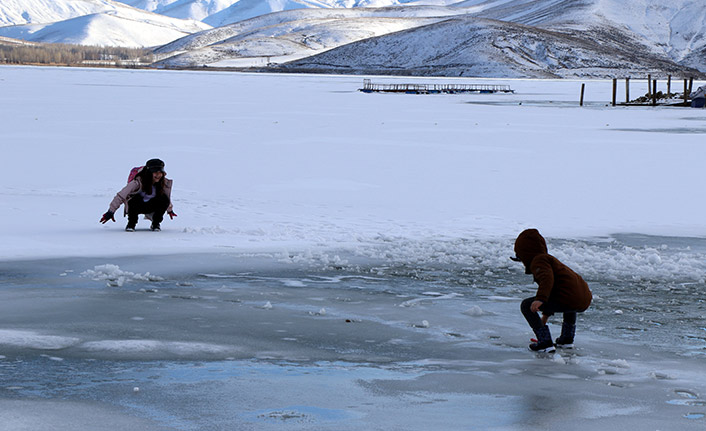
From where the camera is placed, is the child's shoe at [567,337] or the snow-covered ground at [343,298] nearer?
the snow-covered ground at [343,298]

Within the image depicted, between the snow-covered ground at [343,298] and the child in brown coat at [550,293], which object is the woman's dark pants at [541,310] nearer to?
the child in brown coat at [550,293]

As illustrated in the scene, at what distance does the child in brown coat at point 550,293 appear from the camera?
22.2ft

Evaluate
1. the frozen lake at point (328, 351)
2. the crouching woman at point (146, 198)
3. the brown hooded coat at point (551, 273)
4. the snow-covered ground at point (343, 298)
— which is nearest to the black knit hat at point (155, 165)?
the crouching woman at point (146, 198)

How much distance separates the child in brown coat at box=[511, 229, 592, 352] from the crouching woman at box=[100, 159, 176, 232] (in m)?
6.22

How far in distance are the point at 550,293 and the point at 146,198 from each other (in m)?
6.92

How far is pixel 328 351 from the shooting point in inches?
270

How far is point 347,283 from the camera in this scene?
952 centimetres

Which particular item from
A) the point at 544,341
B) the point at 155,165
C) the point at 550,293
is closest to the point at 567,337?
the point at 544,341

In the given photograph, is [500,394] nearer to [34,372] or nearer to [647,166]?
[34,372]

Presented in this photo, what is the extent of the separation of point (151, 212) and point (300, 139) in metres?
17.6

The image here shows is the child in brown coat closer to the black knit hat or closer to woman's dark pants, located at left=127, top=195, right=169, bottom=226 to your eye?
the black knit hat

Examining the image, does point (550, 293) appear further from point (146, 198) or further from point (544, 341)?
point (146, 198)

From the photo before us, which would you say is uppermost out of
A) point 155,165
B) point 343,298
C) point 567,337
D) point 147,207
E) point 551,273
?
point 155,165

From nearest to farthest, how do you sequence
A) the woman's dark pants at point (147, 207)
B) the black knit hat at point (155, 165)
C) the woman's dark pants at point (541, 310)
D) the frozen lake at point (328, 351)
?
the frozen lake at point (328, 351), the woman's dark pants at point (541, 310), the black knit hat at point (155, 165), the woman's dark pants at point (147, 207)
